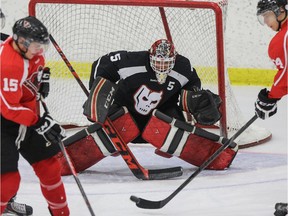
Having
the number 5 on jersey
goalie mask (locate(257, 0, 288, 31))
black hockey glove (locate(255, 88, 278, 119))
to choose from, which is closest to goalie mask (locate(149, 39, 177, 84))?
black hockey glove (locate(255, 88, 278, 119))

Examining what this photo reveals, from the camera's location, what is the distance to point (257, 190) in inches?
150

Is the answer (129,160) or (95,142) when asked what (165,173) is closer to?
(129,160)

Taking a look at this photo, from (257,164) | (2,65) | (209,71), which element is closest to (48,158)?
(2,65)

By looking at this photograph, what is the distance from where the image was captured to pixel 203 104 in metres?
4.05

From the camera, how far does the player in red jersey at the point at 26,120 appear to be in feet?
9.54

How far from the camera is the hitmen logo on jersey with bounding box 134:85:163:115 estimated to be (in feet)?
13.5

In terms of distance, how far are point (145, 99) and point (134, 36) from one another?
1053mm

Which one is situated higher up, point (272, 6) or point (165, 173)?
point (272, 6)

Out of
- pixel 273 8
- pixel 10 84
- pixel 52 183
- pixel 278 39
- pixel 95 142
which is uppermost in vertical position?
pixel 273 8

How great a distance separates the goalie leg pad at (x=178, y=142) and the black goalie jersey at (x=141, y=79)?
5.4 inches

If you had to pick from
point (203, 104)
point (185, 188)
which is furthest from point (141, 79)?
point (185, 188)

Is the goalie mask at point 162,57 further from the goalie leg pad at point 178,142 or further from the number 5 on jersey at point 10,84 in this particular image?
the number 5 on jersey at point 10,84

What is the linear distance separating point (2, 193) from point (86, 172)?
47.7 inches

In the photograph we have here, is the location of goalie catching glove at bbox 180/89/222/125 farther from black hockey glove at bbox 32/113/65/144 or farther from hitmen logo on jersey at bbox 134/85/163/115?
black hockey glove at bbox 32/113/65/144
